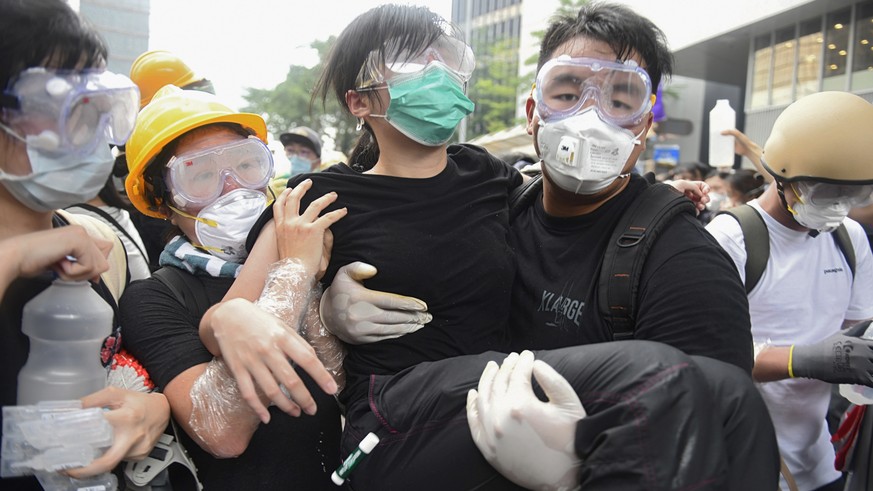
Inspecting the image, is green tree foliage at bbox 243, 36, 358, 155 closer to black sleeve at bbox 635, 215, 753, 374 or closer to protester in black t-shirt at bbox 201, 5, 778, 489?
protester in black t-shirt at bbox 201, 5, 778, 489

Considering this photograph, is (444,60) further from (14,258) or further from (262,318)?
(14,258)

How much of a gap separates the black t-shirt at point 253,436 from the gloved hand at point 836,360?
192 cm

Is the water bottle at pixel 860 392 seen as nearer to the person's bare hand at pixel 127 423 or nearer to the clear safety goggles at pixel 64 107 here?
the person's bare hand at pixel 127 423

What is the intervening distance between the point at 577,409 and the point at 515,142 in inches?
431

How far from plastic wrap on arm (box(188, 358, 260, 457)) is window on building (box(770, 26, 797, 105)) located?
1740 centimetres

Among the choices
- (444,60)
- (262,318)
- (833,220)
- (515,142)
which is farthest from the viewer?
(515,142)

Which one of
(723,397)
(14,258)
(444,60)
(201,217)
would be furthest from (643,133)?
(14,258)

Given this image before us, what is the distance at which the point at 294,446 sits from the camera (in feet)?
7.20

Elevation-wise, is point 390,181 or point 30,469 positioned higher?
point 390,181

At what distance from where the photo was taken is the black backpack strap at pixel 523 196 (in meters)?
2.54

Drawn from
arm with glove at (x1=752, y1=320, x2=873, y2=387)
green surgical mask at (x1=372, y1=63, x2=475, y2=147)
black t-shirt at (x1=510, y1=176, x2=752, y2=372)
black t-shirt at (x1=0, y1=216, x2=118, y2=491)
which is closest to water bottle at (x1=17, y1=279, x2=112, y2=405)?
black t-shirt at (x1=0, y1=216, x2=118, y2=491)

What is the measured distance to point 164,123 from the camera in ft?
7.77

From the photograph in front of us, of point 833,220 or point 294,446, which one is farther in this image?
point 833,220

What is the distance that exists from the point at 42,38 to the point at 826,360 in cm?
294
